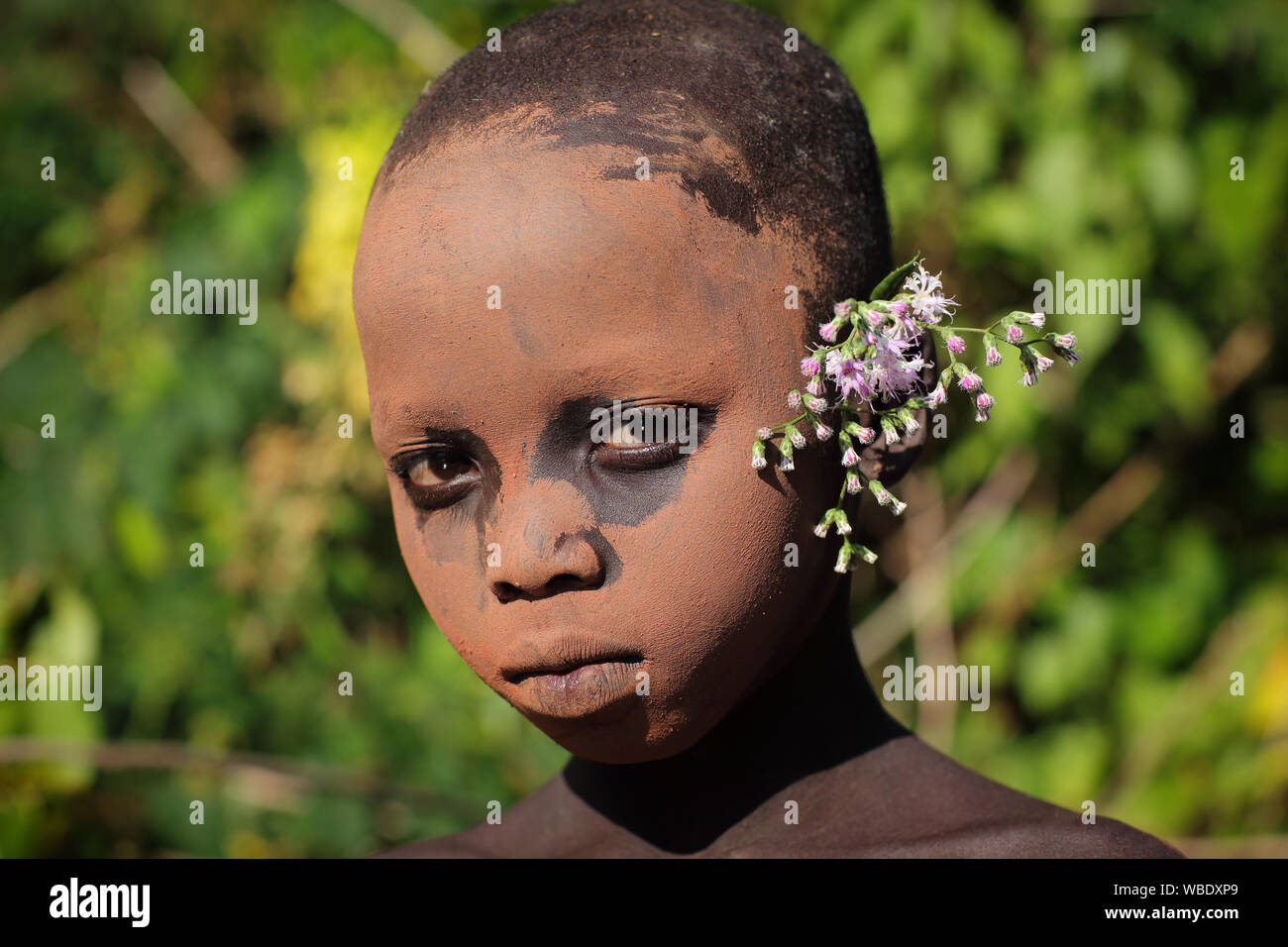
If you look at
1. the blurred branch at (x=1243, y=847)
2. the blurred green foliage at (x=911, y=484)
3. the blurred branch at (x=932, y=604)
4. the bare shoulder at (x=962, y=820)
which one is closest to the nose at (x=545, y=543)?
the bare shoulder at (x=962, y=820)

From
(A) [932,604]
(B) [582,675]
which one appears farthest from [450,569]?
(A) [932,604]

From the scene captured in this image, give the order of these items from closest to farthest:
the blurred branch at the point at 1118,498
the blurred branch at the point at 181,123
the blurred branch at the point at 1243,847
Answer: the blurred branch at the point at 1243,847
the blurred branch at the point at 1118,498
the blurred branch at the point at 181,123

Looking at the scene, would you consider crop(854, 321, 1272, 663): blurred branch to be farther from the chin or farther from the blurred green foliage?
the chin

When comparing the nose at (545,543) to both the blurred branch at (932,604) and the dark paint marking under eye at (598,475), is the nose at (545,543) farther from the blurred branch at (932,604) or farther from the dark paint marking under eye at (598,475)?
the blurred branch at (932,604)

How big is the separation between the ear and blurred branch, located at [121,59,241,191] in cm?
384

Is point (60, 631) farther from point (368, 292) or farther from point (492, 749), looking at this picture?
point (368, 292)

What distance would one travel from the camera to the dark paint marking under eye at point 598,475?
156 cm

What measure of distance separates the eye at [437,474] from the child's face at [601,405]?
0.13 feet

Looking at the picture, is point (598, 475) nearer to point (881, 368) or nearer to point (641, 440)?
point (641, 440)

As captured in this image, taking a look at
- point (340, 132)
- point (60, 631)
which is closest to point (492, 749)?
point (60, 631)

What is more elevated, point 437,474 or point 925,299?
point 925,299

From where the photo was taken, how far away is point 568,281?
1525mm

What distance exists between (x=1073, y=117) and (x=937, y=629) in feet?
5.45

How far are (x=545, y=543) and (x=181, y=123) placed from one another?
4212 millimetres
